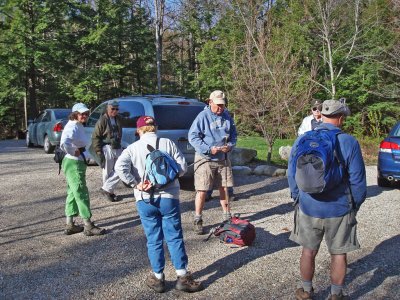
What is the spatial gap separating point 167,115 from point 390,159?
4.60 metres

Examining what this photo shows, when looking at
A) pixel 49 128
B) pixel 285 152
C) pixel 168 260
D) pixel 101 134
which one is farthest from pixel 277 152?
pixel 168 260

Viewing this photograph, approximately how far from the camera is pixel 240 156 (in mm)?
11875

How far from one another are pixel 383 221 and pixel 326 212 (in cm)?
354

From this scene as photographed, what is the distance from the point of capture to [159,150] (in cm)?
397

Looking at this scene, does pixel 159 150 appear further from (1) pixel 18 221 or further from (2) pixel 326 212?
(1) pixel 18 221

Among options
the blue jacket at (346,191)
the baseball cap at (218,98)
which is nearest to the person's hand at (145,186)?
the blue jacket at (346,191)

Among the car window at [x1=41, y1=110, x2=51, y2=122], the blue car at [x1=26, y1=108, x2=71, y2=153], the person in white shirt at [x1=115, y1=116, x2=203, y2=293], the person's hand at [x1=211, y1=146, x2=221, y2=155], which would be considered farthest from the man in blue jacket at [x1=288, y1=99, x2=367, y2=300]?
the car window at [x1=41, y1=110, x2=51, y2=122]

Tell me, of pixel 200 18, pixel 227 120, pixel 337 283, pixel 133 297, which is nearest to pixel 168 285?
pixel 133 297

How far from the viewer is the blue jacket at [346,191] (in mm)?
3381

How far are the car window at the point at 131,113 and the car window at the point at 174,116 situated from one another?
0.37 metres

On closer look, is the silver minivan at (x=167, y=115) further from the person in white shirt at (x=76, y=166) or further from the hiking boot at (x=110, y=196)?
the person in white shirt at (x=76, y=166)

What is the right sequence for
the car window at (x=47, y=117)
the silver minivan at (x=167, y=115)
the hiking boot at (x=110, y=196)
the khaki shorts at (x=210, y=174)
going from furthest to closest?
the car window at (x=47, y=117) < the silver minivan at (x=167, y=115) < the hiking boot at (x=110, y=196) < the khaki shorts at (x=210, y=174)

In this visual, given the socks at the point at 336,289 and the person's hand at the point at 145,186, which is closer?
the socks at the point at 336,289

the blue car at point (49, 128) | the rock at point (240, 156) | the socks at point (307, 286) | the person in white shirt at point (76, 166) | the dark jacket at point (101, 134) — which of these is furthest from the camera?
the blue car at point (49, 128)
